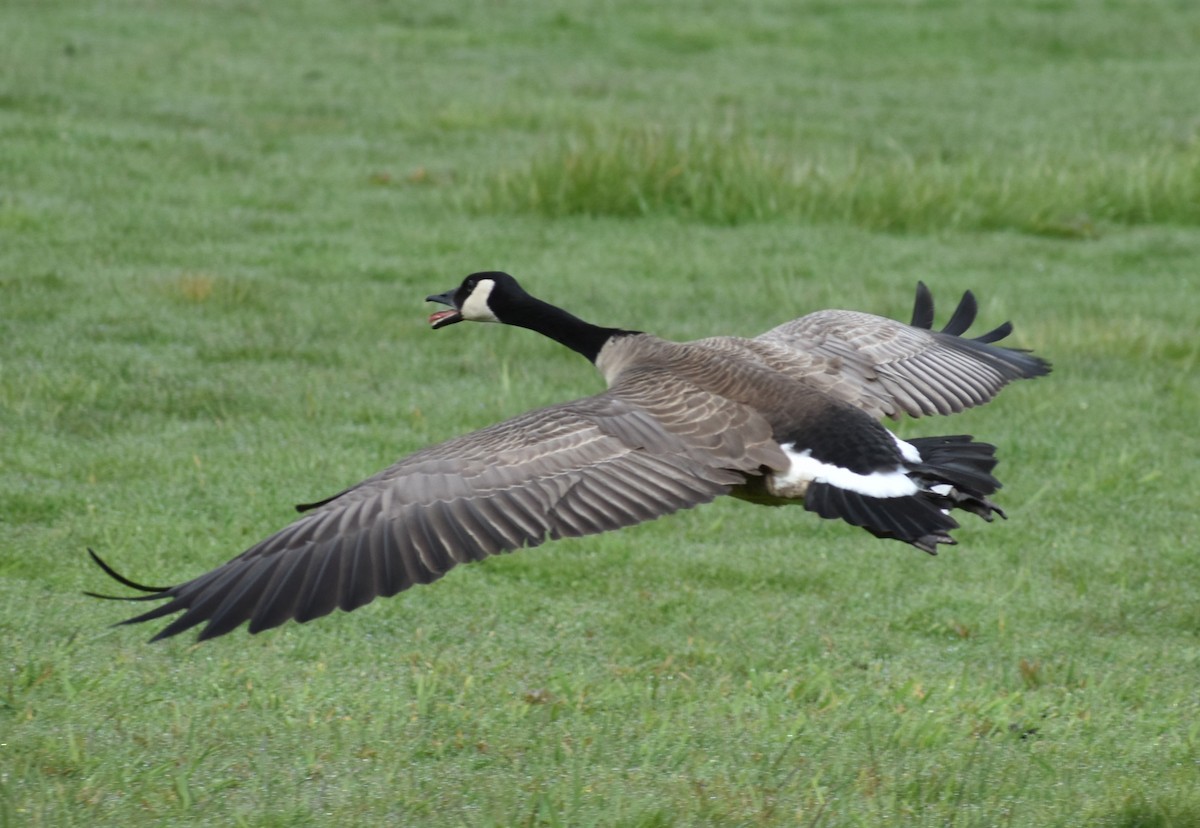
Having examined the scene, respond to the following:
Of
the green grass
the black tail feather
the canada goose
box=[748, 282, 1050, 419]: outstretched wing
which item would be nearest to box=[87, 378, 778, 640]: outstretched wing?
the canada goose

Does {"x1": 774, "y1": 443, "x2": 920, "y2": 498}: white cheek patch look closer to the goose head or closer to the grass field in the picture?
the grass field

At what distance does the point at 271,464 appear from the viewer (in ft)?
Answer: 28.3

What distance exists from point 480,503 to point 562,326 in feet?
7.08

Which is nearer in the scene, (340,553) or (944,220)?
(340,553)

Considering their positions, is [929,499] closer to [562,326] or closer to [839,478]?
[839,478]

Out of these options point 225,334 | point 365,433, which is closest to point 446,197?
point 225,334

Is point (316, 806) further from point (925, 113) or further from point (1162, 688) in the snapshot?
point (925, 113)

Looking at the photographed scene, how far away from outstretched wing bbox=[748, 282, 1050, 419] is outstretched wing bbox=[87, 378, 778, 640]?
3.08 ft

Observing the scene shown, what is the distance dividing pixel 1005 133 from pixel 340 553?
14.2 m

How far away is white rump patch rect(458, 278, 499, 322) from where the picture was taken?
7.59 metres

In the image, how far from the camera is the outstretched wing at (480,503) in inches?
199

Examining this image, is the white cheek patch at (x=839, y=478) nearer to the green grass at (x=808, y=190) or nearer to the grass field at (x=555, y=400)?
the grass field at (x=555, y=400)

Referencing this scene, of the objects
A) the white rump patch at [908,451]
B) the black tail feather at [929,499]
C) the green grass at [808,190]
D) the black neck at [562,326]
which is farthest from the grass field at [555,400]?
the black neck at [562,326]

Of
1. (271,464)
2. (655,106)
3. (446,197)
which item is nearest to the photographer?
(271,464)
